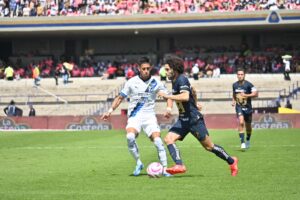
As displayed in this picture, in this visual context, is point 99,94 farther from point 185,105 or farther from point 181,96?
point 181,96

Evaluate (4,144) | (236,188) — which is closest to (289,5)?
(4,144)

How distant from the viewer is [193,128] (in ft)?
45.6

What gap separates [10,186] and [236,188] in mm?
3710

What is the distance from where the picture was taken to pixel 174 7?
50.1 metres

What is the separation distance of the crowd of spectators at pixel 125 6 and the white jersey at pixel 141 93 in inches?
1366

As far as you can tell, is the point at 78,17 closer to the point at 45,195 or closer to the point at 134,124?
the point at 134,124

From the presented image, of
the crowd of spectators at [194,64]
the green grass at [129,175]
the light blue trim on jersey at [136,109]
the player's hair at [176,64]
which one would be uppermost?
the player's hair at [176,64]

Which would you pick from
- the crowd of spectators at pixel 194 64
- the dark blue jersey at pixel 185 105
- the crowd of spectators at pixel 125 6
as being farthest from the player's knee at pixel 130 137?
the crowd of spectators at pixel 125 6

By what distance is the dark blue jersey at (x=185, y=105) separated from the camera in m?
13.8

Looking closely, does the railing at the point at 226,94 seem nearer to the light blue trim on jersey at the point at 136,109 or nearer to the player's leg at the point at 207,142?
the light blue trim on jersey at the point at 136,109

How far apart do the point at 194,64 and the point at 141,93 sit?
3507cm

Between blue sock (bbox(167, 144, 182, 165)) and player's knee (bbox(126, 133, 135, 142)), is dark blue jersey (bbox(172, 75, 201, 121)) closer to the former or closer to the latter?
blue sock (bbox(167, 144, 182, 165))

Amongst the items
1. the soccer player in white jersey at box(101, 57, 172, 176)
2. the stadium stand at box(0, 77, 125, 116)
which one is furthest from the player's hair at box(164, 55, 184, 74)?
the stadium stand at box(0, 77, 125, 116)

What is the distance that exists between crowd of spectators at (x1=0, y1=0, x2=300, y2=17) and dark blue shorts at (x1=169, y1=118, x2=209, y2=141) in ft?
116
